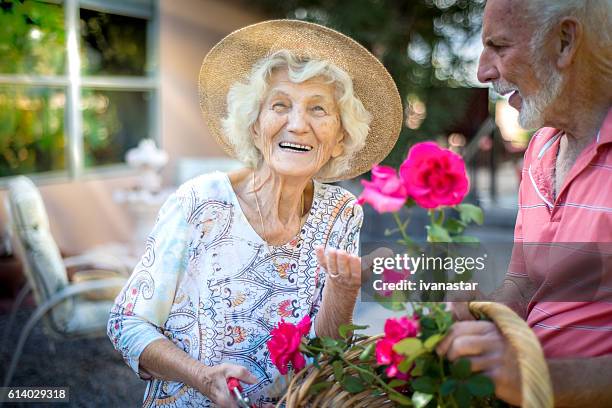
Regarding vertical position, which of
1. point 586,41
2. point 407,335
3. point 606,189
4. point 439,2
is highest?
point 439,2

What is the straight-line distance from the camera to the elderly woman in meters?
1.36

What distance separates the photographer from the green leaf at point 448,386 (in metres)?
0.98

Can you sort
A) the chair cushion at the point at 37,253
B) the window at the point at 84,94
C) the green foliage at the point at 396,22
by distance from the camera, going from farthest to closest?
the green foliage at the point at 396,22, the window at the point at 84,94, the chair cushion at the point at 37,253

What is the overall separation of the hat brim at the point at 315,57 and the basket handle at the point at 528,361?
619mm

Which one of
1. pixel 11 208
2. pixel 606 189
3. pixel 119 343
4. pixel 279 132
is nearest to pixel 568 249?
pixel 606 189

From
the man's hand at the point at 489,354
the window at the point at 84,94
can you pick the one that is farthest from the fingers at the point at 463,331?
the window at the point at 84,94

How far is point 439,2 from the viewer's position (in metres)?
6.25

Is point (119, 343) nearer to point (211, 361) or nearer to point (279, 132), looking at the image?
point (211, 361)

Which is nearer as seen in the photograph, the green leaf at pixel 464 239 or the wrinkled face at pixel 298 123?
the green leaf at pixel 464 239

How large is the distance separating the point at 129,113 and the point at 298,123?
16.2ft

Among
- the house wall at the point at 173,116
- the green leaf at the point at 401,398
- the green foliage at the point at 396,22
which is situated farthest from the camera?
the house wall at the point at 173,116

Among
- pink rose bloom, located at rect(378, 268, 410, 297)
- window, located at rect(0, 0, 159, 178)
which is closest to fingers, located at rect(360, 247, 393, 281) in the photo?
pink rose bloom, located at rect(378, 268, 410, 297)

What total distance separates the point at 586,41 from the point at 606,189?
0.87ft

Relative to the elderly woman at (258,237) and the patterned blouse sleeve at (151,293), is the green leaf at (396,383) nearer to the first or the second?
the elderly woman at (258,237)
